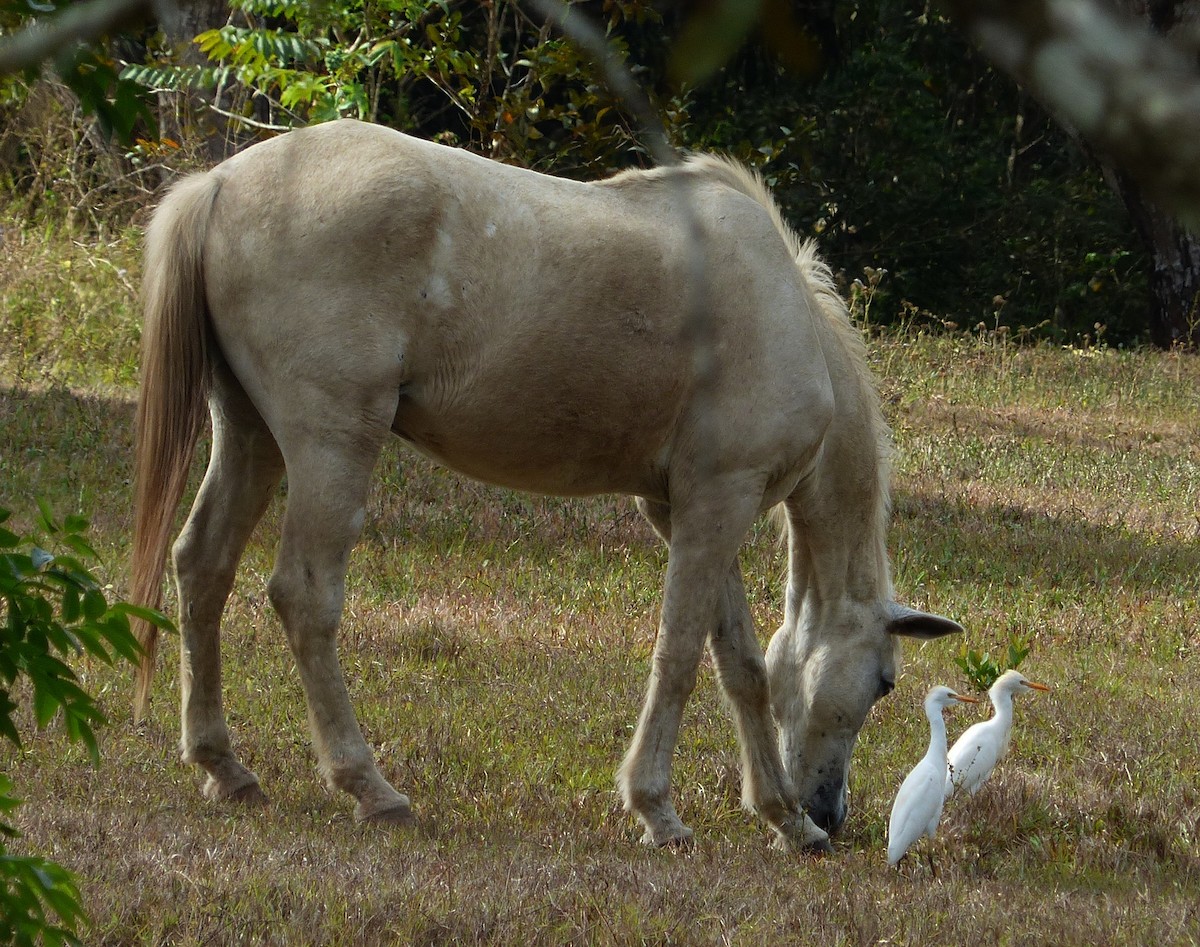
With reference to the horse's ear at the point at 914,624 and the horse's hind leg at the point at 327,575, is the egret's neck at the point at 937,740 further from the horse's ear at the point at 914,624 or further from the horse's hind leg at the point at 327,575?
the horse's hind leg at the point at 327,575

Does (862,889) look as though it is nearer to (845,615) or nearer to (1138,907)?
(1138,907)

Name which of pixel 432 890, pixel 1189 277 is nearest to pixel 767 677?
pixel 432 890

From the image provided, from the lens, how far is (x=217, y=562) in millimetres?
5008

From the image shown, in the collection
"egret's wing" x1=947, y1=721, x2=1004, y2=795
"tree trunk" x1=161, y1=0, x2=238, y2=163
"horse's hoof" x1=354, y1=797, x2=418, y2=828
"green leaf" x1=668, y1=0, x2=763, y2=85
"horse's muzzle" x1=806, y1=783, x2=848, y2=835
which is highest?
"green leaf" x1=668, y1=0, x2=763, y2=85

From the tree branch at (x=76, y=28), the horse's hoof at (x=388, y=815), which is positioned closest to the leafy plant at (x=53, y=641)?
the tree branch at (x=76, y=28)

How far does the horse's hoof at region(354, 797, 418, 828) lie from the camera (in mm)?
4684

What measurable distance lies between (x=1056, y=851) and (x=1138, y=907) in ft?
2.33

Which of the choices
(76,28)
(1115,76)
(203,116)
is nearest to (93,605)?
(76,28)

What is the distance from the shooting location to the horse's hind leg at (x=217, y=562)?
16.3 feet

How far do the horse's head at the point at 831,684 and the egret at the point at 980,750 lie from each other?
0.35 m

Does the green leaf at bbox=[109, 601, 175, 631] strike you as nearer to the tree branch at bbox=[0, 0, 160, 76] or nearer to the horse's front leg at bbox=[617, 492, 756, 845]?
the tree branch at bbox=[0, 0, 160, 76]

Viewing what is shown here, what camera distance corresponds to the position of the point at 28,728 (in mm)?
5266

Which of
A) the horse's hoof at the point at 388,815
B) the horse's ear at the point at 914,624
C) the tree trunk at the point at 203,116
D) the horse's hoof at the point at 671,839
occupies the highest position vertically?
the tree trunk at the point at 203,116

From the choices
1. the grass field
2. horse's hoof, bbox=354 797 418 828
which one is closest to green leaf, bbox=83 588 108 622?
the grass field
